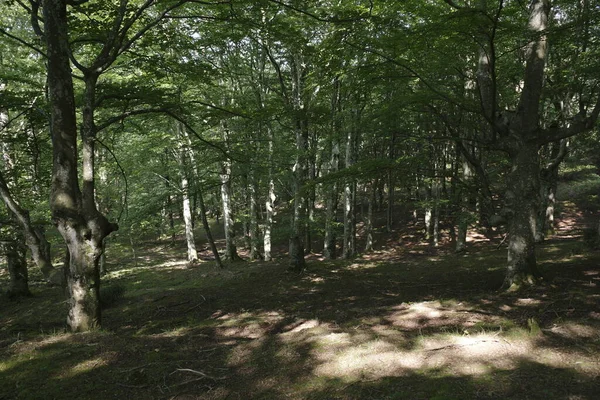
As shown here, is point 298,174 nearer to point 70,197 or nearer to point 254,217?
point 254,217

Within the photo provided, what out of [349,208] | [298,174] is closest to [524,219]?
[298,174]

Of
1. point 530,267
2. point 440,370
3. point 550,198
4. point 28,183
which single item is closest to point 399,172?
point 530,267

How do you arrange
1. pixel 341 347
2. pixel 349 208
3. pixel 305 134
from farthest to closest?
pixel 349 208 < pixel 305 134 < pixel 341 347

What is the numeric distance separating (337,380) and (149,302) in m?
8.01

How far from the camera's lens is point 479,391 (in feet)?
11.9

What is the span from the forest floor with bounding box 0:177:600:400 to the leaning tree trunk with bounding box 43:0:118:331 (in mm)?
640

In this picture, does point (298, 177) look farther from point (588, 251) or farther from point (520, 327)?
point (588, 251)

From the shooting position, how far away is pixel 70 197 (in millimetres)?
5871

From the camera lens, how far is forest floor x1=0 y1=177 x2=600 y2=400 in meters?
3.99

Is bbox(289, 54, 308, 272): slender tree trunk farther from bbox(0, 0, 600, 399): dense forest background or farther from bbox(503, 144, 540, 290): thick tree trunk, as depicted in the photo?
bbox(503, 144, 540, 290): thick tree trunk

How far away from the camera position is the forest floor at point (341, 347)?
3.99 meters

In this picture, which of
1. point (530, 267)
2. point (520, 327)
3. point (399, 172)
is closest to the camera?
point (520, 327)

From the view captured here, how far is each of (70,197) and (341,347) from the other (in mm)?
5087

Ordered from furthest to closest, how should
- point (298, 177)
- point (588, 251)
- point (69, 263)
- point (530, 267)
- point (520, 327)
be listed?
point (298, 177)
point (588, 251)
point (530, 267)
point (69, 263)
point (520, 327)
